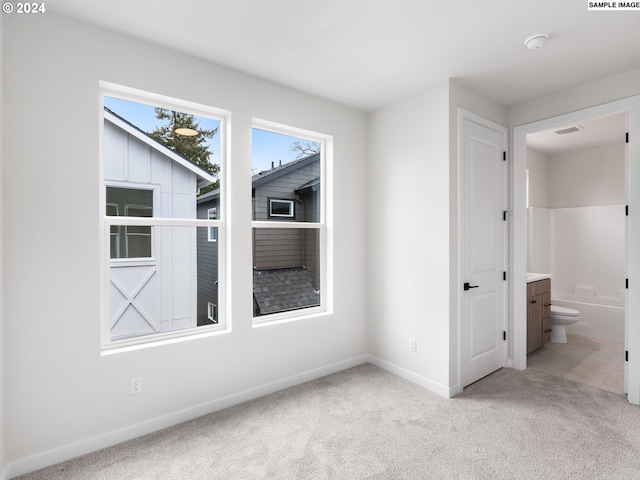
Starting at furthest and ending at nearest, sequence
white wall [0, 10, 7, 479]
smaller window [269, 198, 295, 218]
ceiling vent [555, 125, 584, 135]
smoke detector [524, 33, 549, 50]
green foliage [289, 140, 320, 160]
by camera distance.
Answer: ceiling vent [555, 125, 584, 135], green foliage [289, 140, 320, 160], smaller window [269, 198, 295, 218], smoke detector [524, 33, 549, 50], white wall [0, 10, 7, 479]

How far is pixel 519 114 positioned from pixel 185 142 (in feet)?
10.5

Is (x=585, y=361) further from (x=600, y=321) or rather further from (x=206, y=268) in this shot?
(x=206, y=268)

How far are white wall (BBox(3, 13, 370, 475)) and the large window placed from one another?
0.46 feet

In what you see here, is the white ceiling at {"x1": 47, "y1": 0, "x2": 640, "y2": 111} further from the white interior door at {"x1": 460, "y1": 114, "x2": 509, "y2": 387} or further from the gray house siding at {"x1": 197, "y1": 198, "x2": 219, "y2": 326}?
the gray house siding at {"x1": 197, "y1": 198, "x2": 219, "y2": 326}

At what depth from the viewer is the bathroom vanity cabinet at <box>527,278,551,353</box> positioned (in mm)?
3867

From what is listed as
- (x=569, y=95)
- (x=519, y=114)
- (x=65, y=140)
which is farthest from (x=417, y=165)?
(x=65, y=140)

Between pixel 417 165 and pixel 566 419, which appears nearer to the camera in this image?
pixel 566 419

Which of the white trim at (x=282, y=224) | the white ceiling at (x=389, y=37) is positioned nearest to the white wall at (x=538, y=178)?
the white ceiling at (x=389, y=37)

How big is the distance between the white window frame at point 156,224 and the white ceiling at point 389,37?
0.38 m

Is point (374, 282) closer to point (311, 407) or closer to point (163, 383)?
point (311, 407)

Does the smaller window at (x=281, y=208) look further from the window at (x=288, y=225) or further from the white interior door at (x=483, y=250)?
the white interior door at (x=483, y=250)

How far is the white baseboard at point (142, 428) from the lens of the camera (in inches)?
77.5

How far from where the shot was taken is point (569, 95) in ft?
10.2

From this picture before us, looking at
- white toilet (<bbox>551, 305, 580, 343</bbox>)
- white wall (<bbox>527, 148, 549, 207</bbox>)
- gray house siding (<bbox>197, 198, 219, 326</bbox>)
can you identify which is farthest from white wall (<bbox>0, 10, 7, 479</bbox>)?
white wall (<bbox>527, 148, 549, 207</bbox>)
